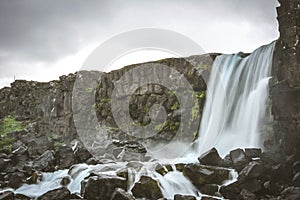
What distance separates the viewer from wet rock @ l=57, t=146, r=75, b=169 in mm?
11414

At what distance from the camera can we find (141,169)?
29.3 ft

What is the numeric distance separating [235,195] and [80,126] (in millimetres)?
16242

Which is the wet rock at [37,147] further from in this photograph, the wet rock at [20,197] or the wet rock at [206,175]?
the wet rock at [206,175]

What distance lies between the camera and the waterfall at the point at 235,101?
11769 mm

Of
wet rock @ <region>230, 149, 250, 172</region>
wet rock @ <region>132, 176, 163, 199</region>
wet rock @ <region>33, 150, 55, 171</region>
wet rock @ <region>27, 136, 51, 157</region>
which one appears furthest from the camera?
wet rock @ <region>27, 136, 51, 157</region>

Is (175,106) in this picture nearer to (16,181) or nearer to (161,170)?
(161,170)

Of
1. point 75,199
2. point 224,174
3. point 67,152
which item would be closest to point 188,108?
point 67,152

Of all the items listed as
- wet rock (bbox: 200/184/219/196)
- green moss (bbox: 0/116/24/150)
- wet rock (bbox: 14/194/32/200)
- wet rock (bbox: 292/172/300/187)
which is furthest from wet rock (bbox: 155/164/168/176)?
green moss (bbox: 0/116/24/150)

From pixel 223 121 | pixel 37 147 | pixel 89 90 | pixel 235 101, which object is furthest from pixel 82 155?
pixel 89 90

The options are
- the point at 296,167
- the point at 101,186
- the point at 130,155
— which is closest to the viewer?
the point at 101,186

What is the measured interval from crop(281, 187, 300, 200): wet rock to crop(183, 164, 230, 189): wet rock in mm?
1468

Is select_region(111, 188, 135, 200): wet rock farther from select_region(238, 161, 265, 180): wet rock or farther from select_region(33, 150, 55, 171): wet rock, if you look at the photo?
select_region(33, 150, 55, 171): wet rock

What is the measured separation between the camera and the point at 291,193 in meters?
6.84

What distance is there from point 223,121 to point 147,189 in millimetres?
7038
